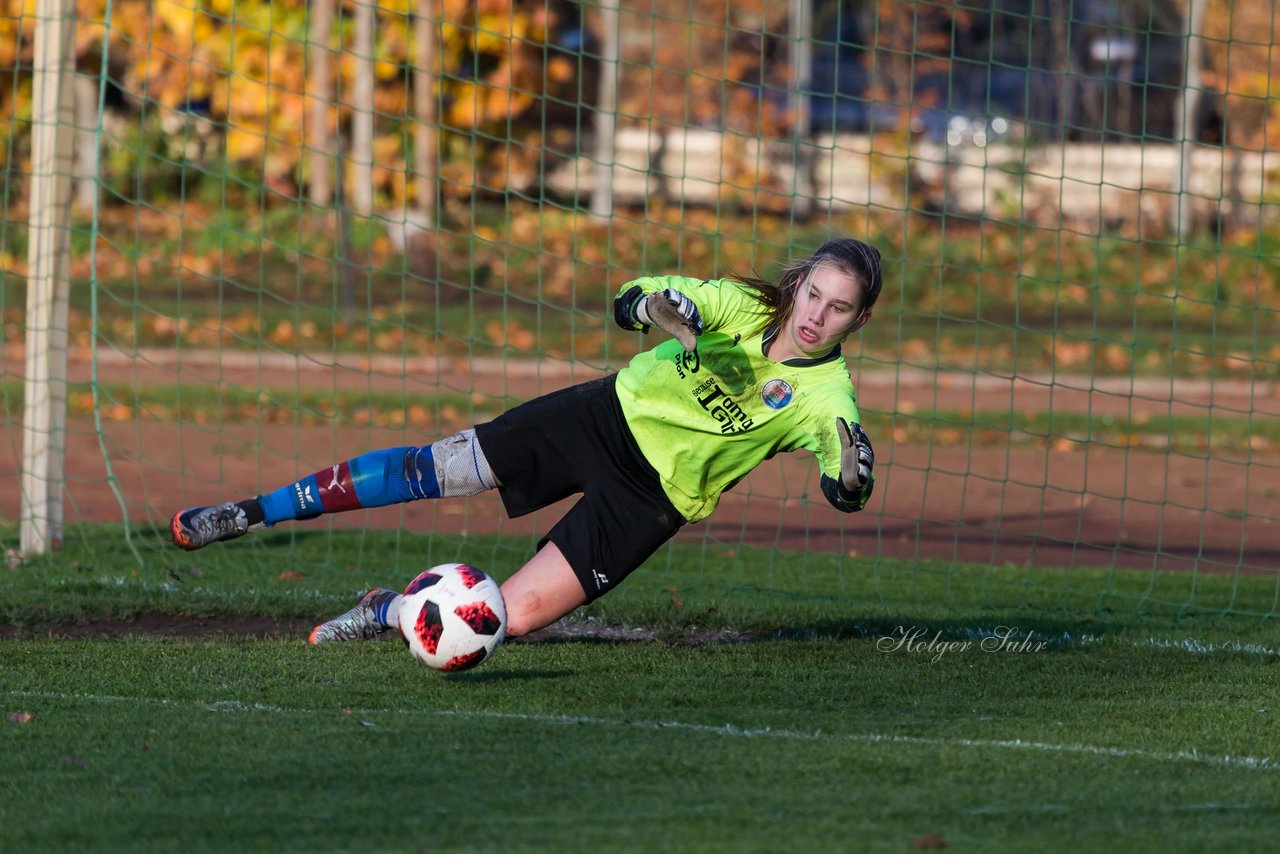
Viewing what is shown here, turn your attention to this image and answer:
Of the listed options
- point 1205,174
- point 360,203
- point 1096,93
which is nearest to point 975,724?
point 360,203

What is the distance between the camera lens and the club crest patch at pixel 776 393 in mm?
5387

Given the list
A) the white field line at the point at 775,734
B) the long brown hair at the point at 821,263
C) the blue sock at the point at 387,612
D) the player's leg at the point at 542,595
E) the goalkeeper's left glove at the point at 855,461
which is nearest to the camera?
the white field line at the point at 775,734

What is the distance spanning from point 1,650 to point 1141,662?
4087 mm

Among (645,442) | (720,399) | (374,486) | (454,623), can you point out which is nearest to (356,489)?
(374,486)

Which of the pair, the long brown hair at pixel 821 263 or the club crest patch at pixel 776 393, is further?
the club crest patch at pixel 776 393

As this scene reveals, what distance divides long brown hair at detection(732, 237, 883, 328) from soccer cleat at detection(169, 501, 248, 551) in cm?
185

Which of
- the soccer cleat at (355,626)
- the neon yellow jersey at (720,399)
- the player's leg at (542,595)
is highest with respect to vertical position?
the neon yellow jersey at (720,399)

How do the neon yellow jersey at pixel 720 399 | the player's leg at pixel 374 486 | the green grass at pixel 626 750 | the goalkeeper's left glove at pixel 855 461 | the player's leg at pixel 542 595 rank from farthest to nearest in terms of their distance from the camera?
the player's leg at pixel 374 486, the player's leg at pixel 542 595, the neon yellow jersey at pixel 720 399, the goalkeeper's left glove at pixel 855 461, the green grass at pixel 626 750

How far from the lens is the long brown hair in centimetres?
524

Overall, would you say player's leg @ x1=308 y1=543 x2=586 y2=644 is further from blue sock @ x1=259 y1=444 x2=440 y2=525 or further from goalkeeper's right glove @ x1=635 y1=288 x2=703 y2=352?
goalkeeper's right glove @ x1=635 y1=288 x2=703 y2=352

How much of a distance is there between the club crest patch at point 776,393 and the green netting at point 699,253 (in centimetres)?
265

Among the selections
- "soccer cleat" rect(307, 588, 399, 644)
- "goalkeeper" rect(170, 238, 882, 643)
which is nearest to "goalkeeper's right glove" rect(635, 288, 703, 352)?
"goalkeeper" rect(170, 238, 882, 643)

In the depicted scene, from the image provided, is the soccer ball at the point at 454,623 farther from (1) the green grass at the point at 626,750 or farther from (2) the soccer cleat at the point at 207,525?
(2) the soccer cleat at the point at 207,525

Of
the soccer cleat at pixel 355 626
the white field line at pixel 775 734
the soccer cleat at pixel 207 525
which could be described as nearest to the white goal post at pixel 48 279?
the soccer cleat at pixel 355 626
